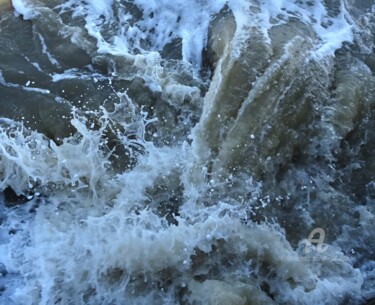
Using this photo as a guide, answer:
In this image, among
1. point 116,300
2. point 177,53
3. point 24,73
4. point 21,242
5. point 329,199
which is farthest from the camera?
point 177,53

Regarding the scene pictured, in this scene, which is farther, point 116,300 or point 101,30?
point 101,30

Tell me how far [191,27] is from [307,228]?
10.7ft

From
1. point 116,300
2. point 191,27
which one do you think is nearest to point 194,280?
point 116,300

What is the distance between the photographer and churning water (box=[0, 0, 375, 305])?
3721 millimetres

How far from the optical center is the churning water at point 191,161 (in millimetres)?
3721

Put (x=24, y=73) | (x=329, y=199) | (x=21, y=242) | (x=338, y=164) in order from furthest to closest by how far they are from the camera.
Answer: (x=24, y=73) → (x=338, y=164) → (x=329, y=199) → (x=21, y=242)

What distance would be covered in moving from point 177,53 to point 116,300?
325cm

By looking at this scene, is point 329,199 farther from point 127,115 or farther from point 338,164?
point 127,115

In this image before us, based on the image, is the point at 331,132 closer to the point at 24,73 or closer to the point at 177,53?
the point at 177,53

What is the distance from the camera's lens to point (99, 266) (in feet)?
12.3

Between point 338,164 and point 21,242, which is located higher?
point 338,164

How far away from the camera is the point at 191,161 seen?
4.37m

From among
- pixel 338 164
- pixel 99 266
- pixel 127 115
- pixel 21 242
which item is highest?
pixel 338 164

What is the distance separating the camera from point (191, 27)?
240 inches
